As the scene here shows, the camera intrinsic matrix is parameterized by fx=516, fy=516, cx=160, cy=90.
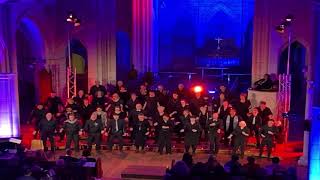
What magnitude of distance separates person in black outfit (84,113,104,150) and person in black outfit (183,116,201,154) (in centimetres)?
265

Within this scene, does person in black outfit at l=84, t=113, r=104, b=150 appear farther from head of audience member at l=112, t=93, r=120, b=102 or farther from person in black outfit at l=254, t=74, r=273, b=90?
person in black outfit at l=254, t=74, r=273, b=90

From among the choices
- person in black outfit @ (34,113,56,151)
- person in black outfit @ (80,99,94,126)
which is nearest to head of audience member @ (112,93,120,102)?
person in black outfit @ (80,99,94,126)

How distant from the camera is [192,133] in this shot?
51.4ft

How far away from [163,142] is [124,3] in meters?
9.87

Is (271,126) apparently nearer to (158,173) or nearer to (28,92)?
(158,173)

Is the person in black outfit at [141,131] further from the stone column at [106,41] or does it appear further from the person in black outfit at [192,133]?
the stone column at [106,41]

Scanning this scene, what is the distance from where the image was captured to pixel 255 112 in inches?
625

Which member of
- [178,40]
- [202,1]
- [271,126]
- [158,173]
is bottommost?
[158,173]

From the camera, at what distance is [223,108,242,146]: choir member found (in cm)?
1579

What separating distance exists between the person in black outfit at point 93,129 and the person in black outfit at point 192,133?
8.69 ft

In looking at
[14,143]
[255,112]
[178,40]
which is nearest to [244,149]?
[255,112]

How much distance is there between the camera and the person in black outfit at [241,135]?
15344 millimetres

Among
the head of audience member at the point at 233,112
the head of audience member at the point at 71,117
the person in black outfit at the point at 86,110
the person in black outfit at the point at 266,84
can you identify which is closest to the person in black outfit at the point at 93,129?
the head of audience member at the point at 71,117

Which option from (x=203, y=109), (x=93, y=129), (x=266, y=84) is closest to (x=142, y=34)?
(x=266, y=84)
